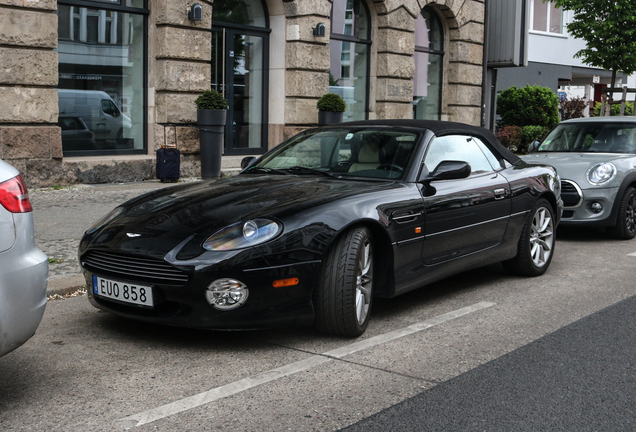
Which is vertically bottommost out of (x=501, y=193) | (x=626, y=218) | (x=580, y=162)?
(x=626, y=218)

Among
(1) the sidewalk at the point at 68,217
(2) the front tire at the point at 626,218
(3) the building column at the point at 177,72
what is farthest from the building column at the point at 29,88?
(2) the front tire at the point at 626,218

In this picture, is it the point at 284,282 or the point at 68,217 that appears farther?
the point at 68,217

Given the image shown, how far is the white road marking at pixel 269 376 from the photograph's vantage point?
350 cm

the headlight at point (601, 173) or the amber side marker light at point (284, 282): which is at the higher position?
the headlight at point (601, 173)

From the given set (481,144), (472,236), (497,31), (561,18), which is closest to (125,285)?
(472,236)

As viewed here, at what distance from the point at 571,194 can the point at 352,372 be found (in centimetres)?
569

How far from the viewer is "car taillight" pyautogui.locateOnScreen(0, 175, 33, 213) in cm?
345

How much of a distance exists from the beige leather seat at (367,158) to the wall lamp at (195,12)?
8.60 m

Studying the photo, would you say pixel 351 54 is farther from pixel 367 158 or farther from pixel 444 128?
pixel 367 158

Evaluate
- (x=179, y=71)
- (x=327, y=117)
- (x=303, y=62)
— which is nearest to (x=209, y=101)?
(x=179, y=71)

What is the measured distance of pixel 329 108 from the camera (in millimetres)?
15578

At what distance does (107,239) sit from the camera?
15.2 ft

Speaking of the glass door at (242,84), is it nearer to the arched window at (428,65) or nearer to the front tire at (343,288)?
the arched window at (428,65)

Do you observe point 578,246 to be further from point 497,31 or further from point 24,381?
point 497,31
